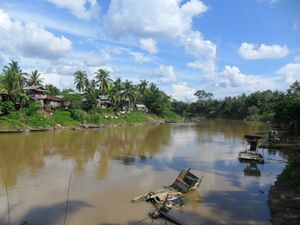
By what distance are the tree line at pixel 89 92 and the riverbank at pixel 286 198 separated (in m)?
46.1

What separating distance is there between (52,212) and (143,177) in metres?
9.18

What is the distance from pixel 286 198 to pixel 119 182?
1043 cm

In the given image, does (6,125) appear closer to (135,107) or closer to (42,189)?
(42,189)

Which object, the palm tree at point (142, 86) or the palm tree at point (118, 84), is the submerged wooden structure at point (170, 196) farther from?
the palm tree at point (142, 86)

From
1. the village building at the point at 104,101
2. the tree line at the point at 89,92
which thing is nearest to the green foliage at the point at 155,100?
the tree line at the point at 89,92

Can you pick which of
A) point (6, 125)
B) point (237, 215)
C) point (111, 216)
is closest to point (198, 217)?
point (237, 215)

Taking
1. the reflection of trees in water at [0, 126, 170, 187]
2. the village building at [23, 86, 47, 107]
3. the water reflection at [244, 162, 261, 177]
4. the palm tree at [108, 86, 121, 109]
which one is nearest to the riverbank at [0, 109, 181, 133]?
the palm tree at [108, 86, 121, 109]

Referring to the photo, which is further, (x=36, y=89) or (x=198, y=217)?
(x=36, y=89)

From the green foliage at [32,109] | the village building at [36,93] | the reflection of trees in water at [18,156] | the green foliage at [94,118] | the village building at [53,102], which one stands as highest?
the village building at [36,93]

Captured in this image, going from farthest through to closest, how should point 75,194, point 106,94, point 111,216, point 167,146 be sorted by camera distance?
point 106,94, point 167,146, point 75,194, point 111,216

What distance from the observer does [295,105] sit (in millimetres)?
48656

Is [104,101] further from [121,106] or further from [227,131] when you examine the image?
[227,131]

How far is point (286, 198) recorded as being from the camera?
19.2m

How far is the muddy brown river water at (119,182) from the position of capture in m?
16.8
